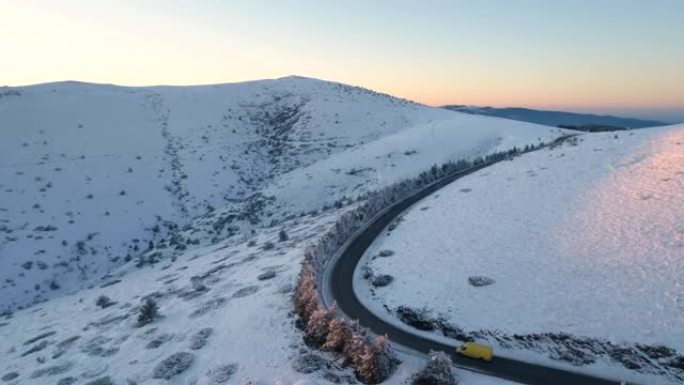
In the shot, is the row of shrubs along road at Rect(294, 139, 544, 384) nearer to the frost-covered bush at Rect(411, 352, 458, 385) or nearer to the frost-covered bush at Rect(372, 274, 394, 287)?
the frost-covered bush at Rect(411, 352, 458, 385)

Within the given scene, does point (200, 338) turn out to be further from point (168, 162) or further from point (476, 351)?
point (168, 162)

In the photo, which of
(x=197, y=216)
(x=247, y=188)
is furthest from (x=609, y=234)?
(x=247, y=188)

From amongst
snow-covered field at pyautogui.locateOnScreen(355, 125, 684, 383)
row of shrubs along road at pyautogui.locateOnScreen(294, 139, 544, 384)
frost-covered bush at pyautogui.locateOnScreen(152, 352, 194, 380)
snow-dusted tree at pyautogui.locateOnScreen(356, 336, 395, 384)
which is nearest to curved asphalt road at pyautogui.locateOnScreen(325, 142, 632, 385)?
snow-covered field at pyautogui.locateOnScreen(355, 125, 684, 383)

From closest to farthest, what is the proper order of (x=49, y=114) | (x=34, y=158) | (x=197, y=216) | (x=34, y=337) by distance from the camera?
(x=34, y=337), (x=197, y=216), (x=34, y=158), (x=49, y=114)

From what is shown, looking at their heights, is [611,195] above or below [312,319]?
above

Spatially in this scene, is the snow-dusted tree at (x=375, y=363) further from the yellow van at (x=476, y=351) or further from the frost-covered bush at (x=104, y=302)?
the frost-covered bush at (x=104, y=302)

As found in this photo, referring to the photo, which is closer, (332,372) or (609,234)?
(332,372)

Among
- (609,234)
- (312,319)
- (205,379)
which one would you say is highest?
(609,234)

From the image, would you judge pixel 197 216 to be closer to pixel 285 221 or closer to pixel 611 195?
pixel 285 221
